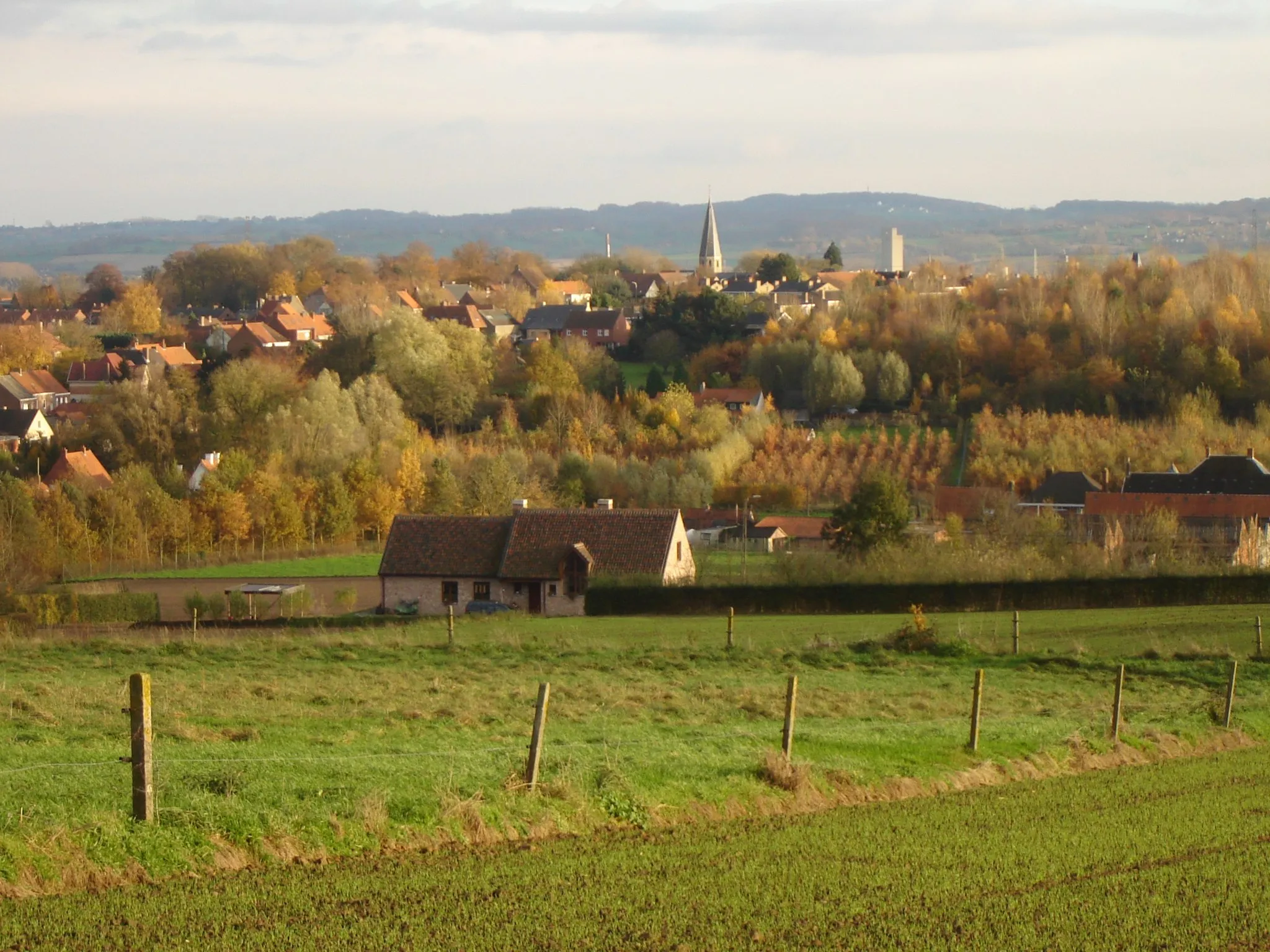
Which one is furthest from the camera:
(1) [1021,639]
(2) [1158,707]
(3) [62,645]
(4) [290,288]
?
(4) [290,288]

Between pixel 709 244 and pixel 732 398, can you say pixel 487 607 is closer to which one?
pixel 732 398

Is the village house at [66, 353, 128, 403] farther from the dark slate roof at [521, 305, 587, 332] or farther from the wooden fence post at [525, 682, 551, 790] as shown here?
the wooden fence post at [525, 682, 551, 790]

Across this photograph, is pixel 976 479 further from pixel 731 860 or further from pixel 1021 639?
pixel 731 860

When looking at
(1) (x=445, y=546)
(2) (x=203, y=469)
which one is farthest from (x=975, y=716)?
(2) (x=203, y=469)

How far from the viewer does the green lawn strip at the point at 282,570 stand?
47.6m

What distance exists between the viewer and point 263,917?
8.46m

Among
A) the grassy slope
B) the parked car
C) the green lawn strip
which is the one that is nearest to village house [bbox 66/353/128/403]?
the green lawn strip

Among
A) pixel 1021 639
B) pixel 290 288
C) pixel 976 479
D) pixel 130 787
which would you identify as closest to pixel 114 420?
pixel 976 479

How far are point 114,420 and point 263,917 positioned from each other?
57.4m

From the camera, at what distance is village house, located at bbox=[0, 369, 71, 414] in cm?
7812

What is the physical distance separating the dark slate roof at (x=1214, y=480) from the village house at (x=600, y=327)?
3958cm

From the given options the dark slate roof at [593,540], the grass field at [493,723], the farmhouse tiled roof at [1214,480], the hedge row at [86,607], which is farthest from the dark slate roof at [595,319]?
the grass field at [493,723]

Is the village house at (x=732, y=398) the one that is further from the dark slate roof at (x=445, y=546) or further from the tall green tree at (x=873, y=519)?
the dark slate roof at (x=445, y=546)

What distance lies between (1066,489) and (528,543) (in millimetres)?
23531
